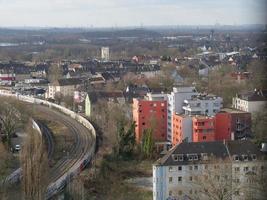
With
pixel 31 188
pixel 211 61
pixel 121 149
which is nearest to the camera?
pixel 31 188

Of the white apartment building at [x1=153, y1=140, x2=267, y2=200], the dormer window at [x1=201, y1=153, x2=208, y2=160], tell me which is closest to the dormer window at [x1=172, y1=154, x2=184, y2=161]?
the white apartment building at [x1=153, y1=140, x2=267, y2=200]

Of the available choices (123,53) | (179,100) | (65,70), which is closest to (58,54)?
(123,53)

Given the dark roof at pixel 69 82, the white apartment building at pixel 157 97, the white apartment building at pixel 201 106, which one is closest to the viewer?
the white apartment building at pixel 201 106

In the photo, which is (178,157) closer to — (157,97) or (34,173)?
(34,173)

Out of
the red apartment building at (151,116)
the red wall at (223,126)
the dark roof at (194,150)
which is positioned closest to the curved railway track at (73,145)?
the red apartment building at (151,116)

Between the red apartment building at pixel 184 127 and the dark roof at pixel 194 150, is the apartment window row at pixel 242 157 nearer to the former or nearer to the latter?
the dark roof at pixel 194 150

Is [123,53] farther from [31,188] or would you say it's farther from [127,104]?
[31,188]
